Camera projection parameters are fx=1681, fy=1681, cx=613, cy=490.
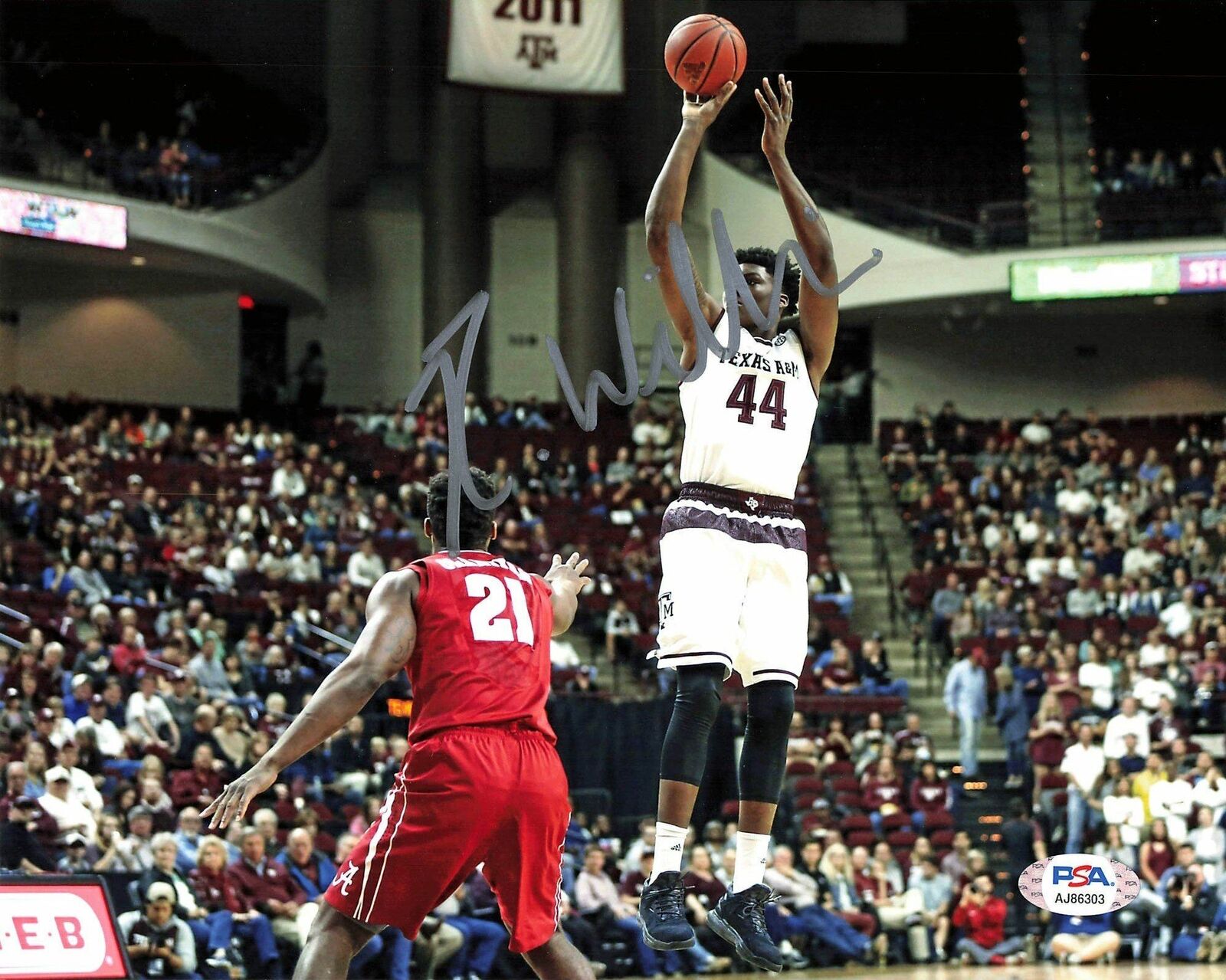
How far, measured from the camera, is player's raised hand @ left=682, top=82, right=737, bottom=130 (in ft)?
20.8

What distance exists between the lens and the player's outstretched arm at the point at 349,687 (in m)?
4.93

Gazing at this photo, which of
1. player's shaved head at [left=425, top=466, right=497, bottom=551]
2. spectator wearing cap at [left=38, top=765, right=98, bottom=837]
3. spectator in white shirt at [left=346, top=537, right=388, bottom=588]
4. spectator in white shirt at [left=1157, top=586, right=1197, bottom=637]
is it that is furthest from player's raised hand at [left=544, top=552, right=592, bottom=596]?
spectator in white shirt at [left=1157, top=586, right=1197, bottom=637]

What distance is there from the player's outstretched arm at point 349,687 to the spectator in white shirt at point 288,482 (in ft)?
38.1

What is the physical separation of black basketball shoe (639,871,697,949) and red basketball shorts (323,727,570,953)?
0.52m

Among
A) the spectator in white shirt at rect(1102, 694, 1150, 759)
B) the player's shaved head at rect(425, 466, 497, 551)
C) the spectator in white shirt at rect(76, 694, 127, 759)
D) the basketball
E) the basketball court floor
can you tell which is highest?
the basketball

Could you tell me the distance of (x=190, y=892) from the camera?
36.9 feet

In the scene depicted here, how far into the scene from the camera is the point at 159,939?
36.0 ft

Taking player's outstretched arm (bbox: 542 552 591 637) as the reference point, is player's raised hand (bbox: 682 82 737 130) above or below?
A: above

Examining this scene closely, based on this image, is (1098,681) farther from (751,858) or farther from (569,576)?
(569,576)

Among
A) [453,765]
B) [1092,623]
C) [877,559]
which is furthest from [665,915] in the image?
[877,559]

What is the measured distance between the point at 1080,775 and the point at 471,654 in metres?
9.52

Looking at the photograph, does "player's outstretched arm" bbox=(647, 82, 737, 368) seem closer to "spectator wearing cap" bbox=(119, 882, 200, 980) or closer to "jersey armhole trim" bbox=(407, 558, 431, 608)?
"jersey armhole trim" bbox=(407, 558, 431, 608)

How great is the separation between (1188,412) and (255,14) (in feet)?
44.7

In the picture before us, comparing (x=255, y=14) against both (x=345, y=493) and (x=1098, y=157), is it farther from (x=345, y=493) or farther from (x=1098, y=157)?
(x=1098, y=157)
